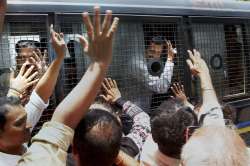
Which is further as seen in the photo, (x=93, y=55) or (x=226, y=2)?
(x=226, y=2)

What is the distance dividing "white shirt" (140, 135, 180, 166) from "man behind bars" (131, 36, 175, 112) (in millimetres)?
1018

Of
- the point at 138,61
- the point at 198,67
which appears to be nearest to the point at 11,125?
the point at 198,67

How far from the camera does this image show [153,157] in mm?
2549

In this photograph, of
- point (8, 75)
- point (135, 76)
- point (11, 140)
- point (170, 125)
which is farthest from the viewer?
point (135, 76)

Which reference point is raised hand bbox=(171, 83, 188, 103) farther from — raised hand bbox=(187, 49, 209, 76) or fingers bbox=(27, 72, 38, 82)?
fingers bbox=(27, 72, 38, 82)

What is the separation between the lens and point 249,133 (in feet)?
15.1

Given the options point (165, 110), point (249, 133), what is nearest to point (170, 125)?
point (165, 110)

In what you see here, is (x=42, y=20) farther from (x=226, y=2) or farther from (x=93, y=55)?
(x=226, y=2)

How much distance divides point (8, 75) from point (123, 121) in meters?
0.86

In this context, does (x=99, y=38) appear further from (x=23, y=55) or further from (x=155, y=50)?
(x=155, y=50)

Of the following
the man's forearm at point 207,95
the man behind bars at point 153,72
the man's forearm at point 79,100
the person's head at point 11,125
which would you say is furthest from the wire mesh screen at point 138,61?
the man's forearm at point 79,100

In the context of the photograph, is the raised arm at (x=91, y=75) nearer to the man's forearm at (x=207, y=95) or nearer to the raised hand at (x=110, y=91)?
the man's forearm at (x=207, y=95)

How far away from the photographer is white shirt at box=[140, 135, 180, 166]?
2.44 metres

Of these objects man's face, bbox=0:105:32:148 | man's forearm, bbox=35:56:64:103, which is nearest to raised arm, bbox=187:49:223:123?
man's forearm, bbox=35:56:64:103
